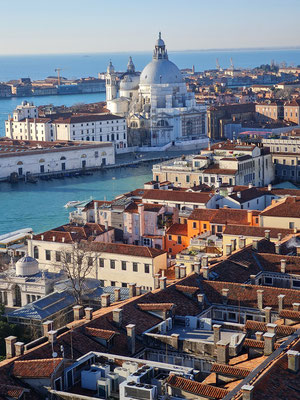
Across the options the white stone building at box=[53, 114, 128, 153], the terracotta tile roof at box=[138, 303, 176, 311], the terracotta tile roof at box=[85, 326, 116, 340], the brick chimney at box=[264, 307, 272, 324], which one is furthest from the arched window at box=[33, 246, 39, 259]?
the white stone building at box=[53, 114, 128, 153]

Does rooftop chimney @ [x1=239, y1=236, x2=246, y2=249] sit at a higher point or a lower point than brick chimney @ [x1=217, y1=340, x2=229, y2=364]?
lower

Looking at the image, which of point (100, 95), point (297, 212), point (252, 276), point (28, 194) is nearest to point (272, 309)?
point (252, 276)

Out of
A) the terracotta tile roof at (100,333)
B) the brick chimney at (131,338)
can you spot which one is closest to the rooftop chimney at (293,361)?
the brick chimney at (131,338)

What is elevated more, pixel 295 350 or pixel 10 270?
pixel 295 350

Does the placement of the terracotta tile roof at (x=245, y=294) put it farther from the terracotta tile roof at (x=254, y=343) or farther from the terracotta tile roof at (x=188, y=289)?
the terracotta tile roof at (x=254, y=343)

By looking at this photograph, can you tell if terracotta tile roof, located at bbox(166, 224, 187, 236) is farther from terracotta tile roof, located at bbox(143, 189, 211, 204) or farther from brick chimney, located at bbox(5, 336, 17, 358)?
brick chimney, located at bbox(5, 336, 17, 358)

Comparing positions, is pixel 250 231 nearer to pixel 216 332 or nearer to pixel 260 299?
pixel 260 299

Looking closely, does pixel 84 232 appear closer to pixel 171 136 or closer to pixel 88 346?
pixel 88 346
